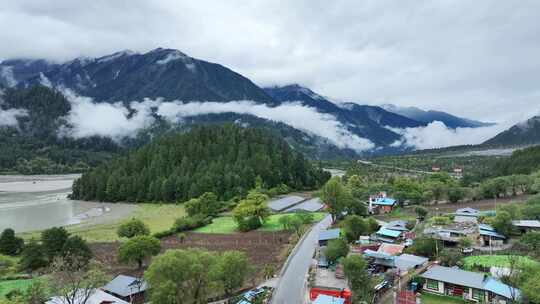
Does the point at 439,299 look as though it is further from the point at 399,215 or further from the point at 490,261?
the point at 399,215

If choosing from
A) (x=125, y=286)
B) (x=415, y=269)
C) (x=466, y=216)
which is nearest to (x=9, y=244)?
(x=125, y=286)

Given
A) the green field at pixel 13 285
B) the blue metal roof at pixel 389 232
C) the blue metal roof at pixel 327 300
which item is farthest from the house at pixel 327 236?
the green field at pixel 13 285

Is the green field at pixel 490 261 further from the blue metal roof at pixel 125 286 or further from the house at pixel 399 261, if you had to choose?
the blue metal roof at pixel 125 286

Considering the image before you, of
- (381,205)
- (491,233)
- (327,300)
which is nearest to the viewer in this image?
(327,300)

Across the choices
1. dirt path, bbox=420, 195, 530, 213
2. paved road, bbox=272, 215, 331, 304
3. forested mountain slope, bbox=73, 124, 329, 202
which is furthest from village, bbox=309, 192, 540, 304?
forested mountain slope, bbox=73, 124, 329, 202

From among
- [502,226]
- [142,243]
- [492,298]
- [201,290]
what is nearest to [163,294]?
[201,290]
